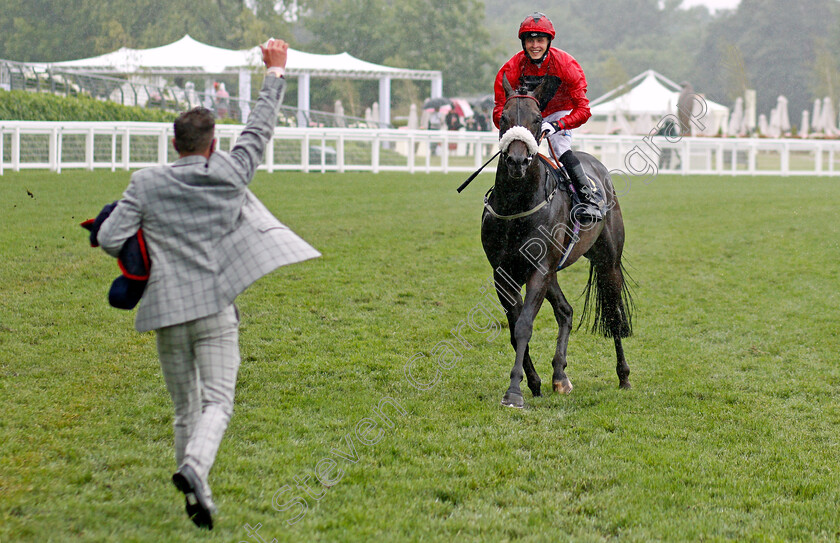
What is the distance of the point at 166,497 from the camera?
12.7ft

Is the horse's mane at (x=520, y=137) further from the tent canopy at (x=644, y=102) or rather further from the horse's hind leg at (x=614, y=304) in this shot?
the tent canopy at (x=644, y=102)

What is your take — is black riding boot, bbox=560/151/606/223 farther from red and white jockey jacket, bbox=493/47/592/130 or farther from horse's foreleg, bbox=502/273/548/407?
horse's foreleg, bbox=502/273/548/407

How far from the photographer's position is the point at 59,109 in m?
19.3

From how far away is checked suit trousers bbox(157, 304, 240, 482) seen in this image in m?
3.50

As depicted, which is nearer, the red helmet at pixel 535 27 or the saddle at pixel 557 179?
the red helmet at pixel 535 27

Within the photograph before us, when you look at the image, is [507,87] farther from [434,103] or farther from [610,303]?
[434,103]

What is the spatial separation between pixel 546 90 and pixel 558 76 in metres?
0.12

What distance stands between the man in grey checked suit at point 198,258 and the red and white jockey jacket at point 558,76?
260cm

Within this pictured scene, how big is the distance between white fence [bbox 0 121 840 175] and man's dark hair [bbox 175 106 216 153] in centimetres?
763

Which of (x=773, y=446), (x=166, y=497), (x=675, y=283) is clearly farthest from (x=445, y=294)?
(x=166, y=497)

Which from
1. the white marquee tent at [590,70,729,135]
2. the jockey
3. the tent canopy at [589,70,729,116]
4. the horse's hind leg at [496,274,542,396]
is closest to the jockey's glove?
the jockey

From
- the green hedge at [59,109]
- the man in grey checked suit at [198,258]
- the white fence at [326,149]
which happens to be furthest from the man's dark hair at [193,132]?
the green hedge at [59,109]

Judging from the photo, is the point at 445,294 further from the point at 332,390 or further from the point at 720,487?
the point at 720,487

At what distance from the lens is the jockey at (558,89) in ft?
18.6
